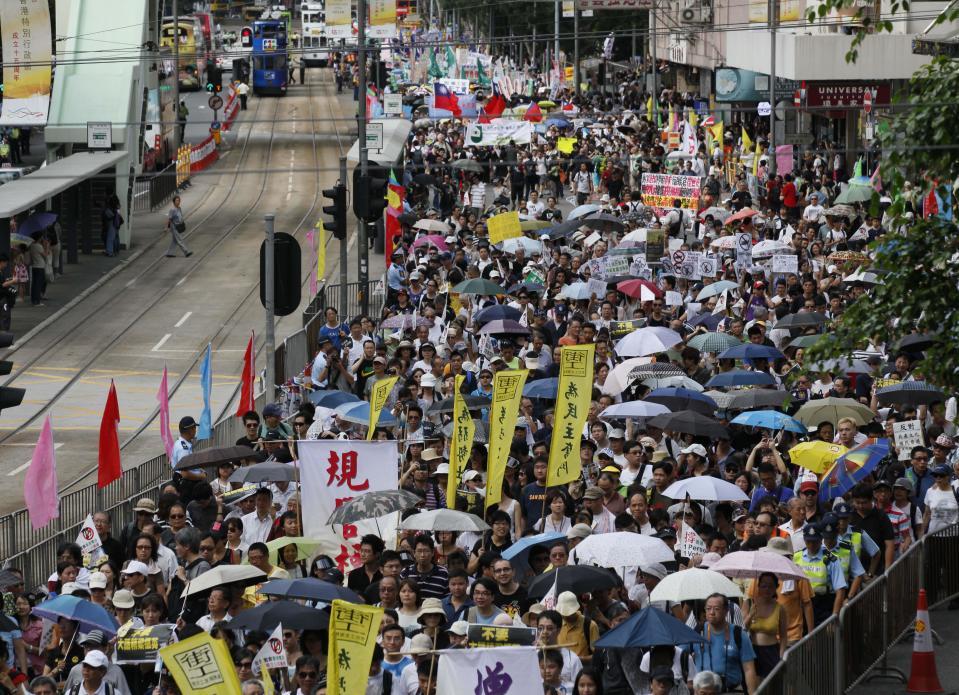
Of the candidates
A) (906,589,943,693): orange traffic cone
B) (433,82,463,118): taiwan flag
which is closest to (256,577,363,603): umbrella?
(906,589,943,693): orange traffic cone

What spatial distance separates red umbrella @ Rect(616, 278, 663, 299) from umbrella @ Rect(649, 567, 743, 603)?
40.0ft

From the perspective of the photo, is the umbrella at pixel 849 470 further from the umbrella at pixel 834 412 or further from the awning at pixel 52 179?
the awning at pixel 52 179

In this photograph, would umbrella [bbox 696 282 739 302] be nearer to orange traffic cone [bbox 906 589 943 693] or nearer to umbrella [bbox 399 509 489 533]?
umbrella [bbox 399 509 489 533]

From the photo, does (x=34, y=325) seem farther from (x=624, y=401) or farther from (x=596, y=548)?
(x=596, y=548)

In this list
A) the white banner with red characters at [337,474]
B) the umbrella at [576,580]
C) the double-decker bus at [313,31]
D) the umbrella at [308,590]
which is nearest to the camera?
the umbrella at [576,580]

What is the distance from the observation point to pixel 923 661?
1294 centimetres

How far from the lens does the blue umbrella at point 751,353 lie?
19.5m

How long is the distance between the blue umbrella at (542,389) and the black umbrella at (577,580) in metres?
6.70

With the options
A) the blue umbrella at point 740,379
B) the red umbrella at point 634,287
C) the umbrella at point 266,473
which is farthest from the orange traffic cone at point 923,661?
the red umbrella at point 634,287

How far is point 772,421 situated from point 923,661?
4017 millimetres

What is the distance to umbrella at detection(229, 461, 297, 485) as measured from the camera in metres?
16.1

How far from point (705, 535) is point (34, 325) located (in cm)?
2495

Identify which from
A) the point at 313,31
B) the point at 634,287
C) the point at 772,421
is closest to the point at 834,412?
the point at 772,421

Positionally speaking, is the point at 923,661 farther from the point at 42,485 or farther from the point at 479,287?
the point at 479,287
